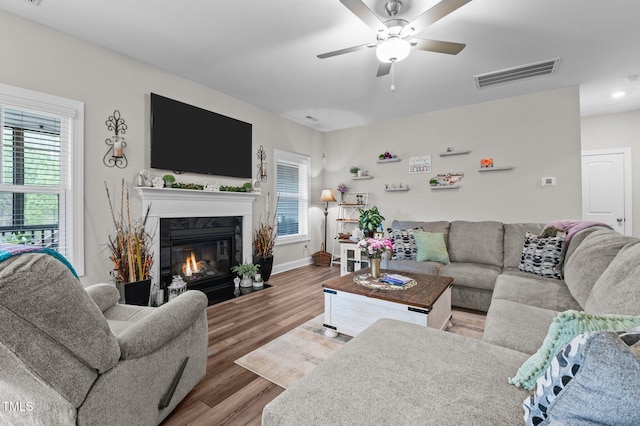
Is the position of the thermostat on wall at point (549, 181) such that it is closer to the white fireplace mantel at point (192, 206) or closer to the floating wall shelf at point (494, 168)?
the floating wall shelf at point (494, 168)

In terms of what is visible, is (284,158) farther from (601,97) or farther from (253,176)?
A: (601,97)

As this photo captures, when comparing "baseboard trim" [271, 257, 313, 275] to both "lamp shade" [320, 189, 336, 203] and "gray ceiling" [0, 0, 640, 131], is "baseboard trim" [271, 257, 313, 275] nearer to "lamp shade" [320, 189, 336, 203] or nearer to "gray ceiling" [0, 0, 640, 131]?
"lamp shade" [320, 189, 336, 203]

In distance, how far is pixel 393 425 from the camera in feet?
2.65

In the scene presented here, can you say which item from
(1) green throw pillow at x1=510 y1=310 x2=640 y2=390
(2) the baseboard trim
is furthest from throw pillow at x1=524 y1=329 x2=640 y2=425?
(2) the baseboard trim

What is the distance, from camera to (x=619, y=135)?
4.59 meters

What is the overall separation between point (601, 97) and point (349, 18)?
4.05 meters

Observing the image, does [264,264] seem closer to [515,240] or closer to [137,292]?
[137,292]

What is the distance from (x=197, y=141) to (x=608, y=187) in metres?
6.33

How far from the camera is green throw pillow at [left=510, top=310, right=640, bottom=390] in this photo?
85cm

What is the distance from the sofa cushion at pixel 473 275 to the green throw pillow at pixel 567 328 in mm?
2261

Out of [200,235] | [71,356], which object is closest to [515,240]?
[200,235]

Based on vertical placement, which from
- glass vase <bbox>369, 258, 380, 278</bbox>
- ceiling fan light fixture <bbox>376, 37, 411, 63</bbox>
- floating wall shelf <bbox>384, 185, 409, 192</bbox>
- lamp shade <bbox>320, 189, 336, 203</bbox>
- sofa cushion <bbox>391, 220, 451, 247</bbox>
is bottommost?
glass vase <bbox>369, 258, 380, 278</bbox>

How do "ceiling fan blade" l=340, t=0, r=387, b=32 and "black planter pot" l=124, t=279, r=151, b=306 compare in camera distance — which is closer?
"ceiling fan blade" l=340, t=0, r=387, b=32

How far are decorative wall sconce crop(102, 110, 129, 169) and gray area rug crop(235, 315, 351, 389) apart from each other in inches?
93.0
